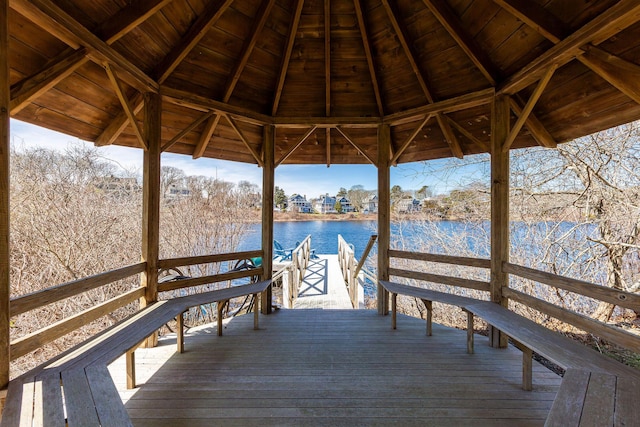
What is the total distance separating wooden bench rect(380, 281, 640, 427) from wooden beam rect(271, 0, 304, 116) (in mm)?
3972

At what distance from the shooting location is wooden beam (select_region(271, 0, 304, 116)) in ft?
11.1

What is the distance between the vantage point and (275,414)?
2234mm

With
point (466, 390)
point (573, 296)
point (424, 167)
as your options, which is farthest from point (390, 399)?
point (424, 167)

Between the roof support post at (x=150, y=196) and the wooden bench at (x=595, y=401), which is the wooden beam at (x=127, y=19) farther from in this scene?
the wooden bench at (x=595, y=401)

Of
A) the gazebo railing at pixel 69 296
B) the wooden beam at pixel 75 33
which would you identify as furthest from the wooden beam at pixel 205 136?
the gazebo railing at pixel 69 296

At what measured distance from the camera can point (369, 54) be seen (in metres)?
3.83

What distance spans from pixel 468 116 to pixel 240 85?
3481 mm

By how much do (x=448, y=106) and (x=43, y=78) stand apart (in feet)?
14.4

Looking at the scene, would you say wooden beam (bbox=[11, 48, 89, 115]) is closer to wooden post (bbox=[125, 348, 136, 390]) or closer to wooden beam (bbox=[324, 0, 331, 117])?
wooden post (bbox=[125, 348, 136, 390])

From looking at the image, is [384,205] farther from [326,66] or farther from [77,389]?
[77,389]

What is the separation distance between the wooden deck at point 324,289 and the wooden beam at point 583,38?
→ 5.54m

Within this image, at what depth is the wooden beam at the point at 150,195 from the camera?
10.9 feet

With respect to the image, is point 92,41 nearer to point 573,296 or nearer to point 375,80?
point 375,80

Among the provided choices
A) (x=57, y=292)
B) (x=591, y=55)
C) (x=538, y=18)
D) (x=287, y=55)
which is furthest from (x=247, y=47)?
(x=591, y=55)
